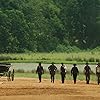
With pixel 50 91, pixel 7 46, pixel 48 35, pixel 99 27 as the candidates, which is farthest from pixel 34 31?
pixel 50 91

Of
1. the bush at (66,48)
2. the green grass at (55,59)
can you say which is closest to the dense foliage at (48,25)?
the bush at (66,48)

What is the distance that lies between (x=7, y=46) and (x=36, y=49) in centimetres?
723

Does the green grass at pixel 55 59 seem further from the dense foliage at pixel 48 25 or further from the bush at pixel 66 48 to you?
the bush at pixel 66 48

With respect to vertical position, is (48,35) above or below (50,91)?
above

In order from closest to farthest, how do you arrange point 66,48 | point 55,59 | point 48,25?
point 55,59 → point 66,48 → point 48,25

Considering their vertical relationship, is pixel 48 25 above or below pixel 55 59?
above

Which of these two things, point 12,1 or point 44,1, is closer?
point 12,1

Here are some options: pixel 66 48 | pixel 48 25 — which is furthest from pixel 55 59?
pixel 48 25

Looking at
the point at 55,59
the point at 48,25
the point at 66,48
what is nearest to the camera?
the point at 55,59

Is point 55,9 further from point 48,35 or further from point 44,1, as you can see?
point 48,35

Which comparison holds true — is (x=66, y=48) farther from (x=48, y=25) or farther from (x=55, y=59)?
(x=55, y=59)

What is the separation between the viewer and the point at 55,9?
119250 millimetres

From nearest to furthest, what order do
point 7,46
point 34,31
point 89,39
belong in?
point 7,46, point 34,31, point 89,39

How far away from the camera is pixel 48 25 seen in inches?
4395
